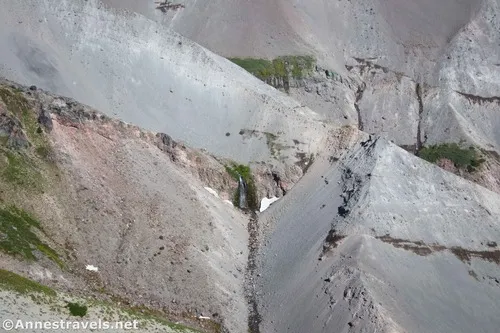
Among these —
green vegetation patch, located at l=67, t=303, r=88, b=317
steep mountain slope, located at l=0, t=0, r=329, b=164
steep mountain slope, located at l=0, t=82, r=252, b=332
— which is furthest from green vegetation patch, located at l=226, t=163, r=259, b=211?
green vegetation patch, located at l=67, t=303, r=88, b=317

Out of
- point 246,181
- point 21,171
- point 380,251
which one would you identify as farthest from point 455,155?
point 21,171

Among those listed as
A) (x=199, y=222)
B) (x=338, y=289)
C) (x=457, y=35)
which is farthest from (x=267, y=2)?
(x=338, y=289)

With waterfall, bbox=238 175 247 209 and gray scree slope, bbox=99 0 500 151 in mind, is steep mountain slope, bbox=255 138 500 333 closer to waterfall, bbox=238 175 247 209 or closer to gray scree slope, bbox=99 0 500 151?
waterfall, bbox=238 175 247 209

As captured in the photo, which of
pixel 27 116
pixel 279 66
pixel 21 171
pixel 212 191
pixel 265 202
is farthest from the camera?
pixel 279 66

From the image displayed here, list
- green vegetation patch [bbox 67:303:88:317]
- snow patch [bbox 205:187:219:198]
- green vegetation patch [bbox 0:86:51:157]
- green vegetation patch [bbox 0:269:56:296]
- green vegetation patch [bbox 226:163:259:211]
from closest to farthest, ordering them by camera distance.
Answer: green vegetation patch [bbox 0:269:56:296]
green vegetation patch [bbox 67:303:88:317]
green vegetation patch [bbox 0:86:51:157]
snow patch [bbox 205:187:219:198]
green vegetation patch [bbox 226:163:259:211]

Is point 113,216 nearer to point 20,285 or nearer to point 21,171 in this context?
point 21,171

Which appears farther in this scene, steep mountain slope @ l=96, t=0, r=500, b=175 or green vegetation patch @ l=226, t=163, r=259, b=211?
steep mountain slope @ l=96, t=0, r=500, b=175
